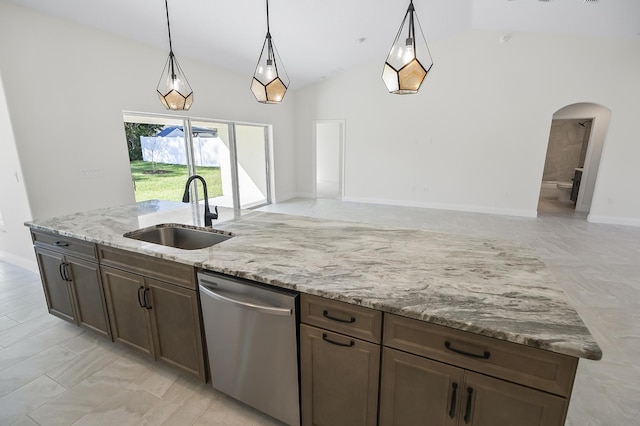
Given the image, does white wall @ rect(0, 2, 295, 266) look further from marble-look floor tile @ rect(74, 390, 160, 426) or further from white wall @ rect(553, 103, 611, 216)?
white wall @ rect(553, 103, 611, 216)

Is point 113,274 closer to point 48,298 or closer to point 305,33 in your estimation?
point 48,298

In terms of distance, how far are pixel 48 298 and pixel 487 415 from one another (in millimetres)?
3082

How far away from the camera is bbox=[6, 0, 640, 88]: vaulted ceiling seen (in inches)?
131

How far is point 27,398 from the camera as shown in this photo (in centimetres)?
178

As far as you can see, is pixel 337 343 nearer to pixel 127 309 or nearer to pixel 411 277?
pixel 411 277

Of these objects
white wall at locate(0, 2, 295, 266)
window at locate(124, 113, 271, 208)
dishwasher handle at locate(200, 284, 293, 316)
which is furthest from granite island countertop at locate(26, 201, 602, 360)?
window at locate(124, 113, 271, 208)

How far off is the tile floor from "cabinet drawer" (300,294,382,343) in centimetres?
82

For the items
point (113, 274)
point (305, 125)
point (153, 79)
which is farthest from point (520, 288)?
point (305, 125)

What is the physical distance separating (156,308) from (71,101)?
9.87 ft

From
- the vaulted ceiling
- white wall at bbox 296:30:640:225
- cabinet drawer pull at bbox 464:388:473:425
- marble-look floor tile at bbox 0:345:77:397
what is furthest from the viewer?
white wall at bbox 296:30:640:225

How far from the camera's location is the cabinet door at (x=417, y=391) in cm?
108

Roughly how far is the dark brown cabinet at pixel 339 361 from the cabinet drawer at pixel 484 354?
0.34 ft

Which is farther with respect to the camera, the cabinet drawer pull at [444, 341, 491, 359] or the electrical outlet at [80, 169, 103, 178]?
→ the electrical outlet at [80, 169, 103, 178]

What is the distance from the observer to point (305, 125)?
300 inches
